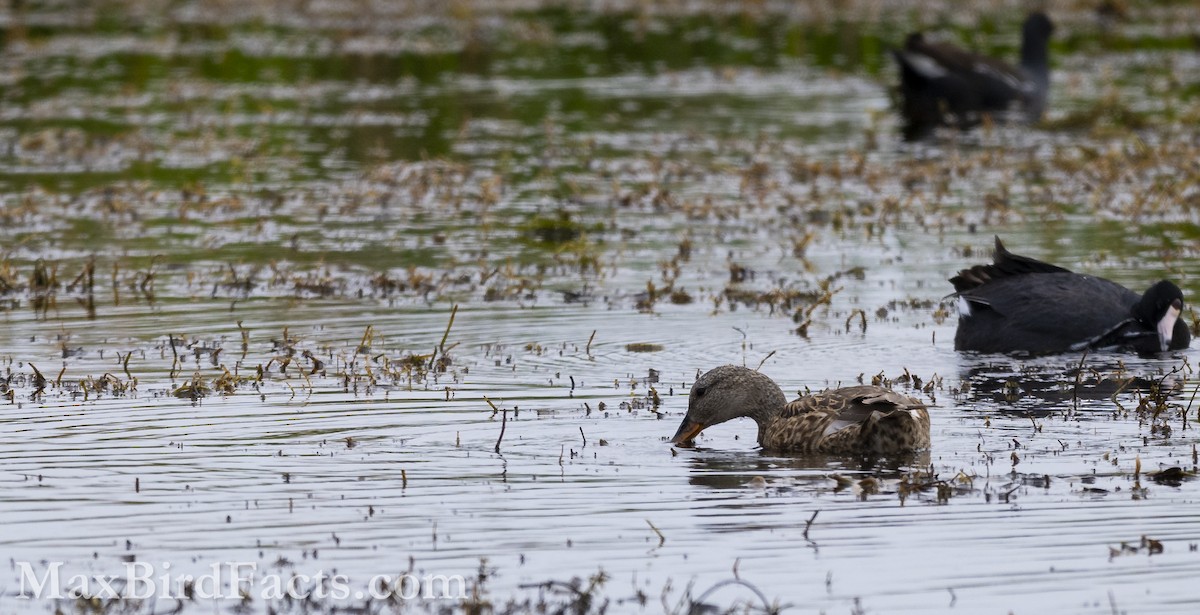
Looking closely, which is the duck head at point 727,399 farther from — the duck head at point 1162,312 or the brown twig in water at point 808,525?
the duck head at point 1162,312

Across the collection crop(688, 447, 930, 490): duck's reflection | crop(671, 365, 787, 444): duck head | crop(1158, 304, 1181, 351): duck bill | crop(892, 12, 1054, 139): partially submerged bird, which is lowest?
crop(688, 447, 930, 490): duck's reflection

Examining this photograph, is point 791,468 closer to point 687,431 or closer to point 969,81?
point 687,431

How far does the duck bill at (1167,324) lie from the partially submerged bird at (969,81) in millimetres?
14895

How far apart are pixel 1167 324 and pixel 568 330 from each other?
13.9 ft

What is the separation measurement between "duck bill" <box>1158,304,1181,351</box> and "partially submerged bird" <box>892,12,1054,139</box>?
14895 millimetres

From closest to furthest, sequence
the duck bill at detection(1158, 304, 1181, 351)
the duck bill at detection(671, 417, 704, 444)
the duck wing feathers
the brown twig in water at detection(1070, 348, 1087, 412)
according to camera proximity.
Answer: the duck wing feathers → the duck bill at detection(671, 417, 704, 444) → the brown twig in water at detection(1070, 348, 1087, 412) → the duck bill at detection(1158, 304, 1181, 351)

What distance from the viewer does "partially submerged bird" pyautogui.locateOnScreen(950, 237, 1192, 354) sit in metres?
12.2

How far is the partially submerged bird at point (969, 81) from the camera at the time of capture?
88.9 feet

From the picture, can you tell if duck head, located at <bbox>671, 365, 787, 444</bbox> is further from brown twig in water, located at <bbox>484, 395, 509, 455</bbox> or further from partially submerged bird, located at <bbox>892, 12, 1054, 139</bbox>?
partially submerged bird, located at <bbox>892, 12, 1054, 139</bbox>

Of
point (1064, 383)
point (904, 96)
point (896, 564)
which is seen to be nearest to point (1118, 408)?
point (1064, 383)

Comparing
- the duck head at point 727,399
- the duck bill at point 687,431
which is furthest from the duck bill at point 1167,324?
the duck bill at point 687,431

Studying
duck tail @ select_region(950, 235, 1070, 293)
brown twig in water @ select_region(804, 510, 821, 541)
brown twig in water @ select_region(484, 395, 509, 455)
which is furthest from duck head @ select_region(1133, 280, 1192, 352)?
brown twig in water @ select_region(804, 510, 821, 541)

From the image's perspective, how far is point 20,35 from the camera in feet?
124

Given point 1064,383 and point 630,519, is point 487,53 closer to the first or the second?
point 1064,383
